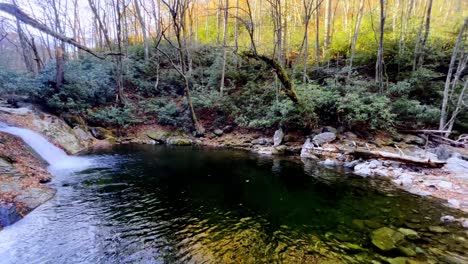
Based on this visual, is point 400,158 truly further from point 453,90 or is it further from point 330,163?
point 453,90

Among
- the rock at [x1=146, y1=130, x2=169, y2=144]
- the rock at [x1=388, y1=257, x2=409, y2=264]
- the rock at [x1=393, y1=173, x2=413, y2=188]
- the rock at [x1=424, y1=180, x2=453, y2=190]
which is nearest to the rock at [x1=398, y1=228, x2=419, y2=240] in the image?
the rock at [x1=388, y1=257, x2=409, y2=264]

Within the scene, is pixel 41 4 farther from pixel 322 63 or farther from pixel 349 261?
pixel 349 261

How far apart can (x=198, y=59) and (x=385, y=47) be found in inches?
576

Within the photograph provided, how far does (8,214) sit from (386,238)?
303 inches

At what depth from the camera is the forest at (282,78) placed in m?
13.5

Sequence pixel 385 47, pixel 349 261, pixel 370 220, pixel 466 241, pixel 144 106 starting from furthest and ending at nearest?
1. pixel 144 106
2. pixel 385 47
3. pixel 370 220
4. pixel 466 241
5. pixel 349 261

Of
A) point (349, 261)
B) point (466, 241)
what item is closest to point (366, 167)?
point (466, 241)

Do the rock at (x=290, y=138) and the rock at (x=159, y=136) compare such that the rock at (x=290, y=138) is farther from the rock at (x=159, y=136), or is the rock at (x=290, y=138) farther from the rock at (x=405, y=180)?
the rock at (x=159, y=136)

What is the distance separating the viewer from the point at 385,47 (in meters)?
16.8

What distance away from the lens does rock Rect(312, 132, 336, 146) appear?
1334 centimetres

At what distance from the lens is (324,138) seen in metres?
13.4

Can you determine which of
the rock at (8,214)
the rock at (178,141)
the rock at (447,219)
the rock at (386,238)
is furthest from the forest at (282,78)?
the rock at (8,214)

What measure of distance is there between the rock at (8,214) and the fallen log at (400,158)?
11.5 m

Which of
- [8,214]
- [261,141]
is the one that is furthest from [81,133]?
[261,141]
